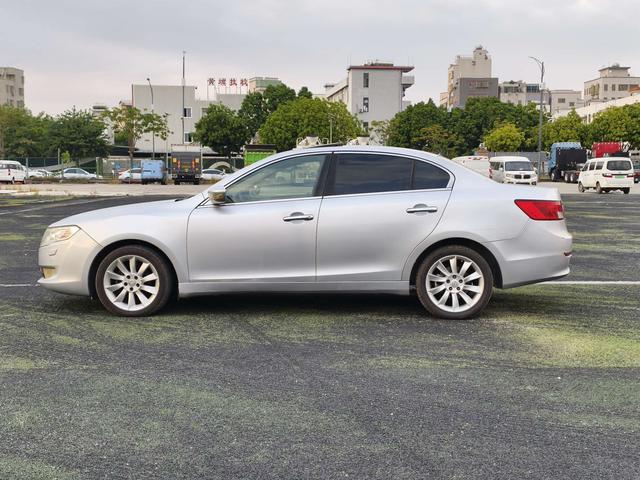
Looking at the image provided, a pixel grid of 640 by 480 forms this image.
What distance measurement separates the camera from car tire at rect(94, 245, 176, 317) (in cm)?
655

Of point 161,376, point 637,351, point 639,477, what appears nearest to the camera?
point 639,477

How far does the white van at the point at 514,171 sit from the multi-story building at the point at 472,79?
106m

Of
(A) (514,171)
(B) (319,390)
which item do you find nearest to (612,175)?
(A) (514,171)

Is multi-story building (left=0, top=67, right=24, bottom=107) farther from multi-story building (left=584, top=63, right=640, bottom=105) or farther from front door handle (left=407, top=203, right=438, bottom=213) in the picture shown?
front door handle (left=407, top=203, right=438, bottom=213)

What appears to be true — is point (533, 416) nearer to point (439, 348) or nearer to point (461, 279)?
point (439, 348)

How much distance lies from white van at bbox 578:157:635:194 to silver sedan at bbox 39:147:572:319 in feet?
101

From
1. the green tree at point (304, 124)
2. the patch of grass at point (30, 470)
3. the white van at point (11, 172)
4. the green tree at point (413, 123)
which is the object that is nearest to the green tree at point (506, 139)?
the green tree at point (413, 123)

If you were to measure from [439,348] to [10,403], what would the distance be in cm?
305

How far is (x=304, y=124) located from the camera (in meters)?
84.6

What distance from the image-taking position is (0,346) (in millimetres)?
5676

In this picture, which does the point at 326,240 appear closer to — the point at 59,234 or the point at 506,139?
the point at 59,234

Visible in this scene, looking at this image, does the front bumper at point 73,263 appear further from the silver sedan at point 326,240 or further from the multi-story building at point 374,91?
the multi-story building at point 374,91

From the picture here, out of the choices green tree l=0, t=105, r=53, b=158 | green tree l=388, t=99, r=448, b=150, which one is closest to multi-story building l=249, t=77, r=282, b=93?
green tree l=388, t=99, r=448, b=150

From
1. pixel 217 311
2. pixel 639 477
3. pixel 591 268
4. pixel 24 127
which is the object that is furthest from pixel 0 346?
pixel 24 127
